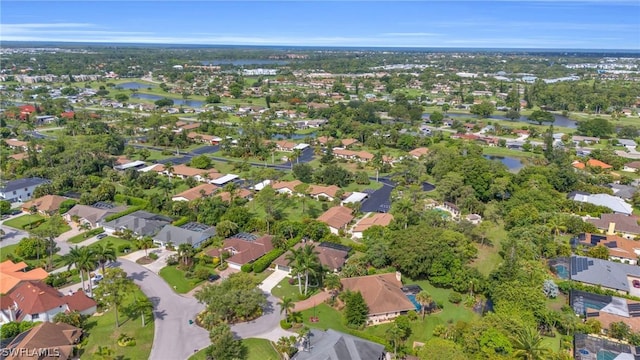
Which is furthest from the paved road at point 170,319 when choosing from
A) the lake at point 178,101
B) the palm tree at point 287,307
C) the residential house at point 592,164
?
the lake at point 178,101

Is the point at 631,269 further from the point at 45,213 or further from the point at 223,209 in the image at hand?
the point at 45,213

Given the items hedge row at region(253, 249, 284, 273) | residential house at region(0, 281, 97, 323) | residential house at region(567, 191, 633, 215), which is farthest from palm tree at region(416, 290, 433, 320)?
residential house at region(567, 191, 633, 215)

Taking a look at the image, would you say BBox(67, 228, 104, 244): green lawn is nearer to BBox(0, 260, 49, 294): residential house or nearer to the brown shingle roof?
BBox(0, 260, 49, 294): residential house

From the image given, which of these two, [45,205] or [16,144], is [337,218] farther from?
[16,144]

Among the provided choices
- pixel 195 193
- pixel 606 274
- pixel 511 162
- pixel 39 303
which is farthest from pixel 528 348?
pixel 511 162

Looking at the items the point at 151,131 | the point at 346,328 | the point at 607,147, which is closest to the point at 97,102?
the point at 151,131

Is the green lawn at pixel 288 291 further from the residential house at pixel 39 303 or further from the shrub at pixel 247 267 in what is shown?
the residential house at pixel 39 303
